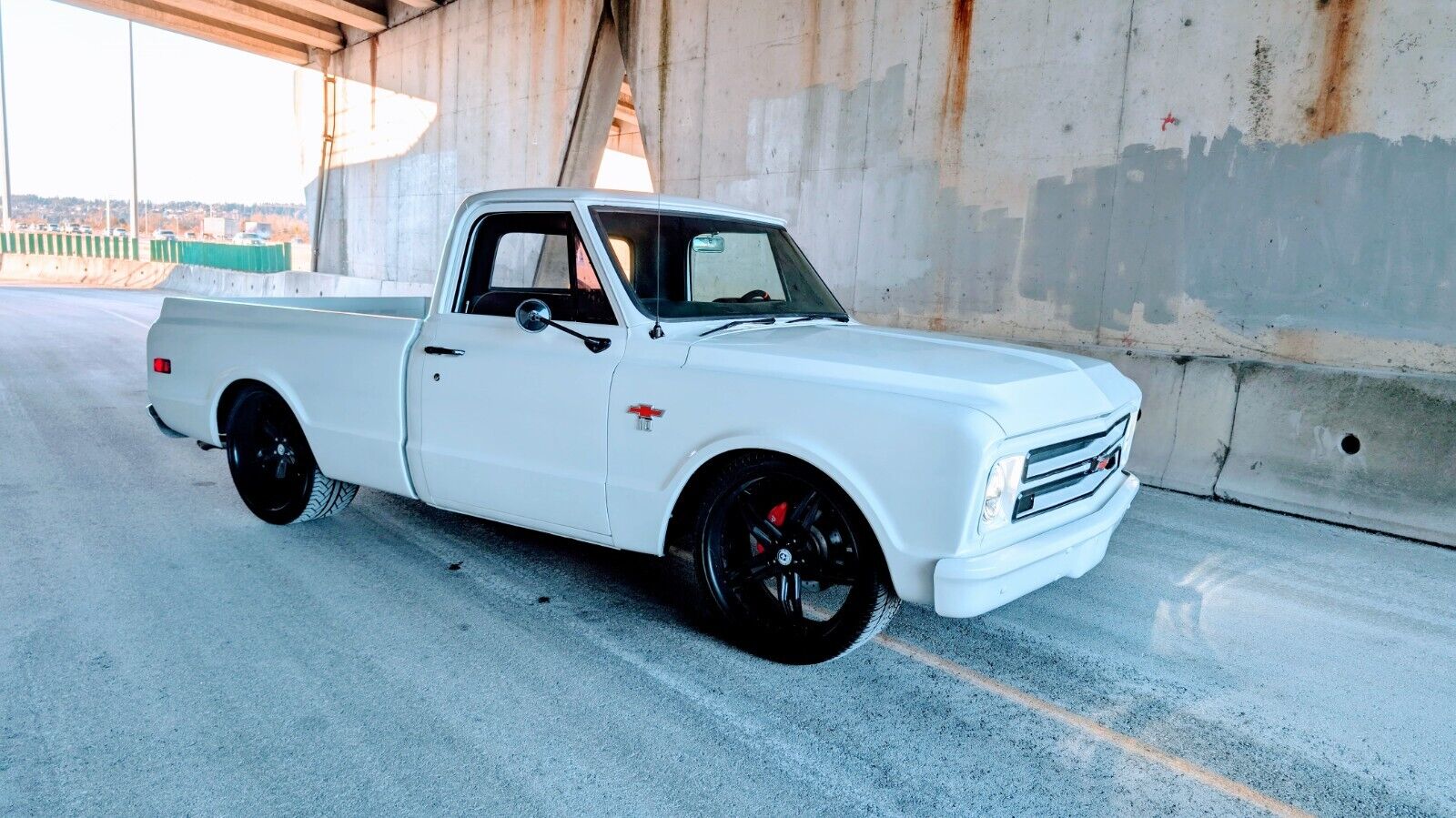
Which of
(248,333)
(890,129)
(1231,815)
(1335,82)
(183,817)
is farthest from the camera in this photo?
(890,129)

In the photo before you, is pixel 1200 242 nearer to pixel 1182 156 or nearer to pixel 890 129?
pixel 1182 156

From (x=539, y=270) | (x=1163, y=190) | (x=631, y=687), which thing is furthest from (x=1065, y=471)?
(x=1163, y=190)

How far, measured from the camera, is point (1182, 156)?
6992 millimetres

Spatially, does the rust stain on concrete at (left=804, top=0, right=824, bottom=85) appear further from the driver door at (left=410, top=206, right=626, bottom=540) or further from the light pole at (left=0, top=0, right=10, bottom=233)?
the light pole at (left=0, top=0, right=10, bottom=233)

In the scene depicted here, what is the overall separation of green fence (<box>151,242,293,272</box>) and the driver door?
30.6 meters

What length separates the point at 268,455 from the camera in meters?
5.43

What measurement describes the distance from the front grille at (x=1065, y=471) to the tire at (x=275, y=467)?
3.77 m

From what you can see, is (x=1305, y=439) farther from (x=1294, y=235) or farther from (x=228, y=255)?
(x=228, y=255)

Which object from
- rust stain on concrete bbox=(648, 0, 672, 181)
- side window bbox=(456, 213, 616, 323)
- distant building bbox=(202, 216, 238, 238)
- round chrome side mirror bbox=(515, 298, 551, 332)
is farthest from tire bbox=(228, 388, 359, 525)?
distant building bbox=(202, 216, 238, 238)

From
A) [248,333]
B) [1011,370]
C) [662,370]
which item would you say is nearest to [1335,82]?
[1011,370]

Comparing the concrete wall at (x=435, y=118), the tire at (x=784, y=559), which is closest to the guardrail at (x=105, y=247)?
the concrete wall at (x=435, y=118)

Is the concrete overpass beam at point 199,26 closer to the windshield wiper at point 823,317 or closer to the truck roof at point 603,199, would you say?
the truck roof at point 603,199

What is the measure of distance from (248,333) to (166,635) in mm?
2167

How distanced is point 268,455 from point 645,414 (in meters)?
2.97
